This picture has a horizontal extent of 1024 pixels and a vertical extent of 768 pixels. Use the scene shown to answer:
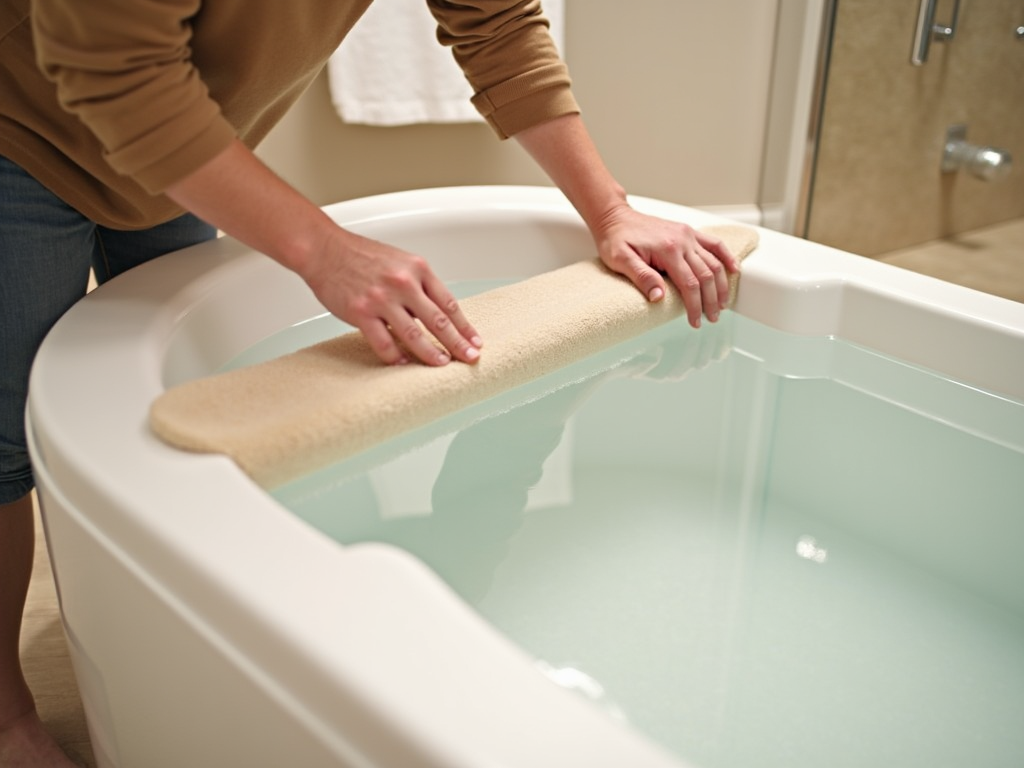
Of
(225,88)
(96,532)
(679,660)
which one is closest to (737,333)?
(679,660)

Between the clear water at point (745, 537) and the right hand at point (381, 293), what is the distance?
0.27 feet

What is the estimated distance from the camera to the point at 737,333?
1007mm

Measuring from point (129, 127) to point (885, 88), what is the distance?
1.86 meters

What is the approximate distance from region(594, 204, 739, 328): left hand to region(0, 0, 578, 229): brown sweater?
0.52ft

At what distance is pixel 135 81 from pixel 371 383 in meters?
0.27


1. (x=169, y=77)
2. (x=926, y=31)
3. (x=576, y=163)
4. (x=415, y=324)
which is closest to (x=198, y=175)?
(x=169, y=77)

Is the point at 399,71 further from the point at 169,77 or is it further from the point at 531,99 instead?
the point at 169,77

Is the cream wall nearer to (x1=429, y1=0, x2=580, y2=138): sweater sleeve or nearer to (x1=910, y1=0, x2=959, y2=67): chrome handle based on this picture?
(x1=910, y1=0, x2=959, y2=67): chrome handle

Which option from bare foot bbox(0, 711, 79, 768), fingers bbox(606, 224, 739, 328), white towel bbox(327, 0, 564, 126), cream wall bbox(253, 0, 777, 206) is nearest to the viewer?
bare foot bbox(0, 711, 79, 768)

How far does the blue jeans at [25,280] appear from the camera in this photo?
787 millimetres

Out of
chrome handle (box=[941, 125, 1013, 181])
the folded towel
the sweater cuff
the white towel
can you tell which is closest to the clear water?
the folded towel

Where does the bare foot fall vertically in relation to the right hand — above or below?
below

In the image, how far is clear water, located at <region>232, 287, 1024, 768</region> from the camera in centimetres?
63

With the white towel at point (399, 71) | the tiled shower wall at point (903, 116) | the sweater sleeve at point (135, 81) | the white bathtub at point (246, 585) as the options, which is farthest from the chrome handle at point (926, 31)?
the sweater sleeve at point (135, 81)
